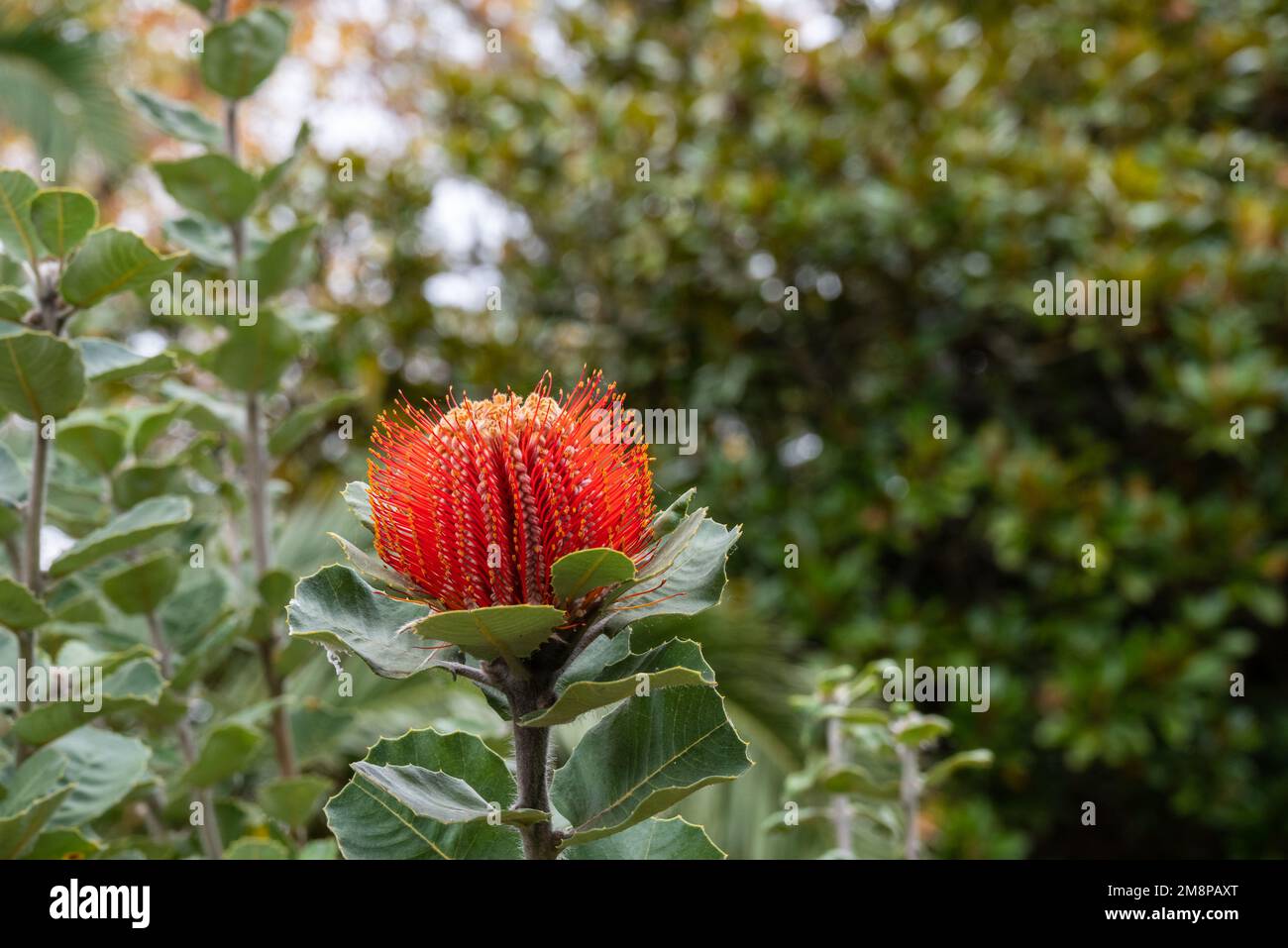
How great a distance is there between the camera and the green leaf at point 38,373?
105 centimetres

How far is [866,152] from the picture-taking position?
3.70 metres

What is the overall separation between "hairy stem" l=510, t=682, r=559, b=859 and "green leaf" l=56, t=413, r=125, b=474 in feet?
2.88

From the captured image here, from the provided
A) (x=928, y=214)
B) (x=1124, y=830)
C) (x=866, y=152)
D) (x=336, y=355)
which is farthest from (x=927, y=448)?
(x=336, y=355)

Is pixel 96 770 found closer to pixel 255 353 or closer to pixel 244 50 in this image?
pixel 255 353

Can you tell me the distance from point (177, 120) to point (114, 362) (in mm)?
549

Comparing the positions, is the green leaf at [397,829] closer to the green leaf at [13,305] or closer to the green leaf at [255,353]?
the green leaf at [13,305]

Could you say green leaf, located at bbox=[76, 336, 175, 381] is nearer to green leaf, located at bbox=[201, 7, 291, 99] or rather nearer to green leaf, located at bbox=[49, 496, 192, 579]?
green leaf, located at bbox=[49, 496, 192, 579]

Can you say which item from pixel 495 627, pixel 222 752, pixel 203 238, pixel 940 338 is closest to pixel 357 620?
pixel 495 627

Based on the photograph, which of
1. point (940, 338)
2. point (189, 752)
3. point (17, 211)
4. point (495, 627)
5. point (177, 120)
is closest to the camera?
point (495, 627)

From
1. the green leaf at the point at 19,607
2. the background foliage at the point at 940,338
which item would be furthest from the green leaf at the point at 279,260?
the background foliage at the point at 940,338

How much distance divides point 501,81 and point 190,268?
1.50 metres

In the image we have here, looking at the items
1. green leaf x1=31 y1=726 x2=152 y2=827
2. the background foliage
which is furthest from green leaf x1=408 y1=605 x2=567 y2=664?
the background foliage

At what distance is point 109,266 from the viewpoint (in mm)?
1072
